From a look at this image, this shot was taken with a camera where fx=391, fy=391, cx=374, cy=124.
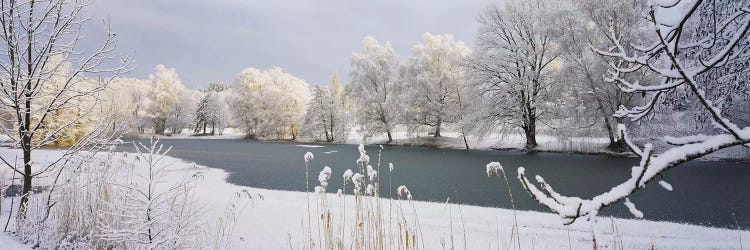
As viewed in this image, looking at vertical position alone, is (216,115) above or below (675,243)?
above

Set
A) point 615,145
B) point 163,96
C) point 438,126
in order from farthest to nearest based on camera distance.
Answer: point 163,96, point 438,126, point 615,145

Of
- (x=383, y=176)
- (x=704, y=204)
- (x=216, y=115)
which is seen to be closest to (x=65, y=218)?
(x=383, y=176)

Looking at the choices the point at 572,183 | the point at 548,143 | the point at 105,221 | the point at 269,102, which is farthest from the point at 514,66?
the point at 269,102

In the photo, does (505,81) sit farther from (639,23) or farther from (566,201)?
(566,201)

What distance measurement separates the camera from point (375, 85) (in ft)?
106

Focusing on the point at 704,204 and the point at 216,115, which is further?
the point at 216,115

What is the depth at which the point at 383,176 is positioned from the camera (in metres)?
12.2

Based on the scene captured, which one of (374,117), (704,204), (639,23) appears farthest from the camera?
(374,117)

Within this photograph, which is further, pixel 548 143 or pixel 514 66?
pixel 514 66

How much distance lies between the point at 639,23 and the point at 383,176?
13.1 m

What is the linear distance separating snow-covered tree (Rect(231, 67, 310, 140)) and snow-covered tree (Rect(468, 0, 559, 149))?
Result: 23046 millimetres

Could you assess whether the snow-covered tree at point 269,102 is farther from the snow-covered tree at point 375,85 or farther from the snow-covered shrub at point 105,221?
the snow-covered shrub at point 105,221

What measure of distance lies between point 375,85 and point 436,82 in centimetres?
647

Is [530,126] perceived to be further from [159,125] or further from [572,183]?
[159,125]
